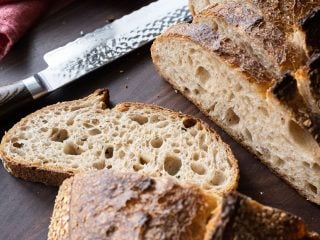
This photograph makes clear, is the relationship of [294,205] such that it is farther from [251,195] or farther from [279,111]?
[279,111]

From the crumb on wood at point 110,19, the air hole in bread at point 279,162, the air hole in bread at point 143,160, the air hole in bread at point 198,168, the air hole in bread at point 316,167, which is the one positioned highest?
the crumb on wood at point 110,19

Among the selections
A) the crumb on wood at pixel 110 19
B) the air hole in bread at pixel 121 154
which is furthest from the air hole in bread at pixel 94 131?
the crumb on wood at pixel 110 19

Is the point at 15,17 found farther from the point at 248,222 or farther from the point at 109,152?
the point at 248,222

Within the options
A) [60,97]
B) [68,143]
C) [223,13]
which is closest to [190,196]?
[68,143]

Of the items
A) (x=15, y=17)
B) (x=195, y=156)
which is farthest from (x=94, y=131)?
(x=15, y=17)

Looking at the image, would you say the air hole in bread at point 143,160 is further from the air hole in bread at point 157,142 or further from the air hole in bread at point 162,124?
the air hole in bread at point 162,124

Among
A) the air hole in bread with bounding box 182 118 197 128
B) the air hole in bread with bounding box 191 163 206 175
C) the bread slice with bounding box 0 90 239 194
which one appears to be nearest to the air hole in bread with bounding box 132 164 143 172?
the bread slice with bounding box 0 90 239 194

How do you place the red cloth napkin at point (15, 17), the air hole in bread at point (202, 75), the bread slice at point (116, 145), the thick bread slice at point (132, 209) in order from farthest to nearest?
1. the red cloth napkin at point (15, 17)
2. the air hole in bread at point (202, 75)
3. the bread slice at point (116, 145)
4. the thick bread slice at point (132, 209)
